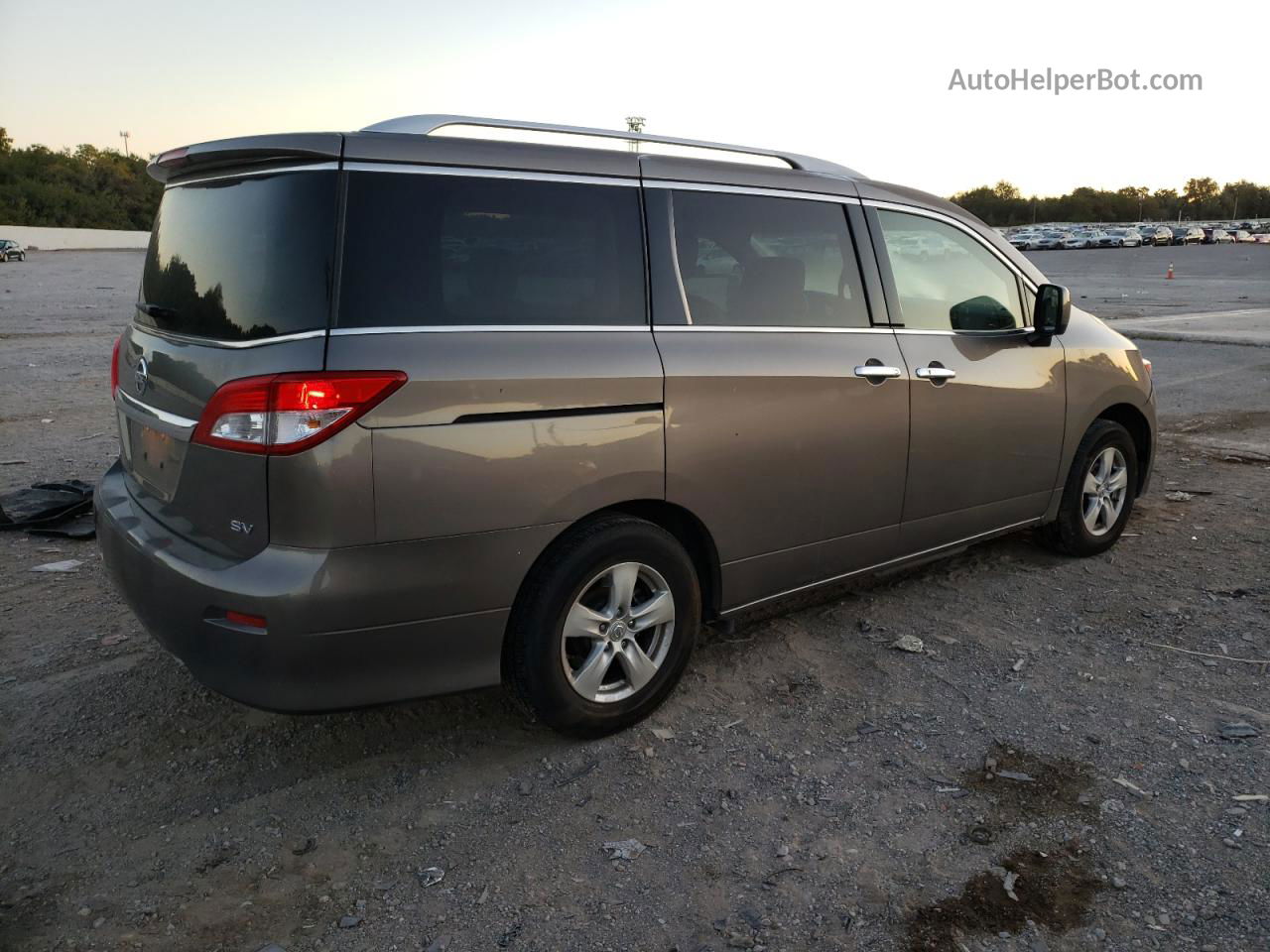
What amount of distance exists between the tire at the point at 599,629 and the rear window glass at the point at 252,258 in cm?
106

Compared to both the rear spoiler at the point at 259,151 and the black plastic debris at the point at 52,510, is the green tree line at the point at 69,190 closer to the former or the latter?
the black plastic debris at the point at 52,510

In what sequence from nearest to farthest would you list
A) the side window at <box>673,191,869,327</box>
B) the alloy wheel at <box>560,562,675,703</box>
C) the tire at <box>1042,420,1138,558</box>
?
the alloy wheel at <box>560,562,675,703</box> < the side window at <box>673,191,869,327</box> < the tire at <box>1042,420,1138,558</box>

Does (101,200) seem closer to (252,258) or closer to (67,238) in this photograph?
(67,238)

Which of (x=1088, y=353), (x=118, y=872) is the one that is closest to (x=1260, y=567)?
(x=1088, y=353)

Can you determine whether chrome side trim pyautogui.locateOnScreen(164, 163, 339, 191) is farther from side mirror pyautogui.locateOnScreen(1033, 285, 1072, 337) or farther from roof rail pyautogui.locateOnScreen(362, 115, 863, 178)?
side mirror pyautogui.locateOnScreen(1033, 285, 1072, 337)

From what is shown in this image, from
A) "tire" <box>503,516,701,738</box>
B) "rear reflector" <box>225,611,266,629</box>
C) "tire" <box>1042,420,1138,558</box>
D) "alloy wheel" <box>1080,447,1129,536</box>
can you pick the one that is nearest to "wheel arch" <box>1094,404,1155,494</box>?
"tire" <box>1042,420,1138,558</box>

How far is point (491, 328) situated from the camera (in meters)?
3.04

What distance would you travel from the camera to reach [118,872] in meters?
2.78

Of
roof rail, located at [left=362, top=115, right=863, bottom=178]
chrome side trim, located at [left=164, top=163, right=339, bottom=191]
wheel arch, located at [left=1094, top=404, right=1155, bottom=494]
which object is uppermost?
roof rail, located at [left=362, top=115, right=863, bottom=178]

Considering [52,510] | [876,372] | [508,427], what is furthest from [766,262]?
[52,510]

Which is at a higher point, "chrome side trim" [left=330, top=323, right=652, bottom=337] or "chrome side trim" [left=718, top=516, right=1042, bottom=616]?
"chrome side trim" [left=330, top=323, right=652, bottom=337]

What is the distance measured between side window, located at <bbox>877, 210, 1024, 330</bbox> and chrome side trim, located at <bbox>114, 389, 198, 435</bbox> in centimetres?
279

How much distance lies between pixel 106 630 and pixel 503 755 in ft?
6.90

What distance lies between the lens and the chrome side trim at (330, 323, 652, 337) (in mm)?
2816
